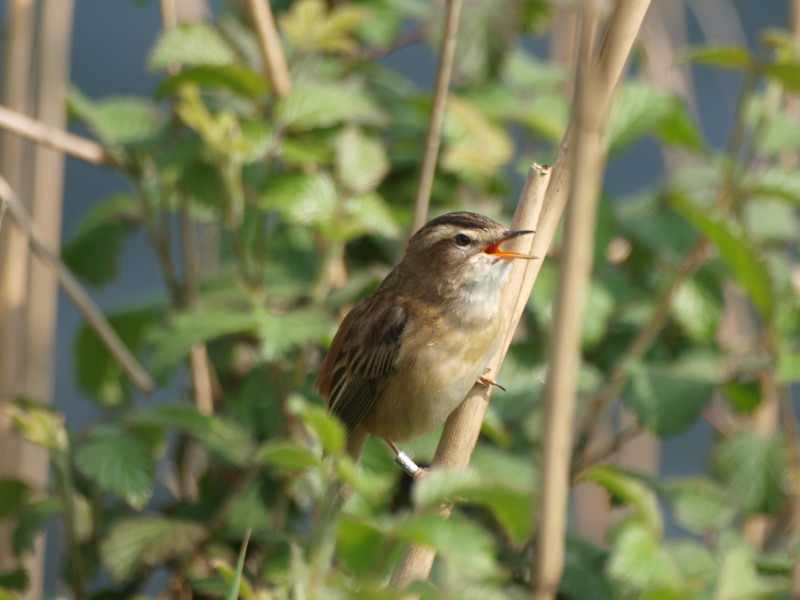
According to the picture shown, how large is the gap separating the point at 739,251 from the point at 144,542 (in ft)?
5.74

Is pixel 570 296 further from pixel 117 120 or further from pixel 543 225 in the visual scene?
pixel 117 120

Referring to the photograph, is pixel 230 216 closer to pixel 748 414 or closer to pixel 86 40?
pixel 748 414

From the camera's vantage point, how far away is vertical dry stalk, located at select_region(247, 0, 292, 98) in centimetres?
311

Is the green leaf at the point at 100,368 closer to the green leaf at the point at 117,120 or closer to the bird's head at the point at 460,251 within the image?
the green leaf at the point at 117,120

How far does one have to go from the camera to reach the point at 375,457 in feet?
9.56

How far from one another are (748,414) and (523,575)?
34.5 inches

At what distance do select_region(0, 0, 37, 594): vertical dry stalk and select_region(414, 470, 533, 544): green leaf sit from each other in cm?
265

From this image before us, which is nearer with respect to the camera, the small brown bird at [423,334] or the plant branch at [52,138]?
the small brown bird at [423,334]

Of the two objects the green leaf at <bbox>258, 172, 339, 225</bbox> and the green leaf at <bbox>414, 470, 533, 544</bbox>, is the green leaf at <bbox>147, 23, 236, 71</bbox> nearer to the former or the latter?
the green leaf at <bbox>258, 172, 339, 225</bbox>

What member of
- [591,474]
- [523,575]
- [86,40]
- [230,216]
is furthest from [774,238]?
[86,40]

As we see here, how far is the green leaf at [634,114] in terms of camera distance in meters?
3.20

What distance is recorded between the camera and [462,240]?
2676 millimetres

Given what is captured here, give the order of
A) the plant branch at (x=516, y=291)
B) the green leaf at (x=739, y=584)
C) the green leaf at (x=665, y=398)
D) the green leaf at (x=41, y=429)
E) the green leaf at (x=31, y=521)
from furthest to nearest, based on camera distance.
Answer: the green leaf at (x=665, y=398) < the green leaf at (x=31, y=521) < the green leaf at (x=41, y=429) < the plant branch at (x=516, y=291) < the green leaf at (x=739, y=584)

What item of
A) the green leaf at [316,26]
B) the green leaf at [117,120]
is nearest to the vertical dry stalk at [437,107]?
the green leaf at [316,26]
